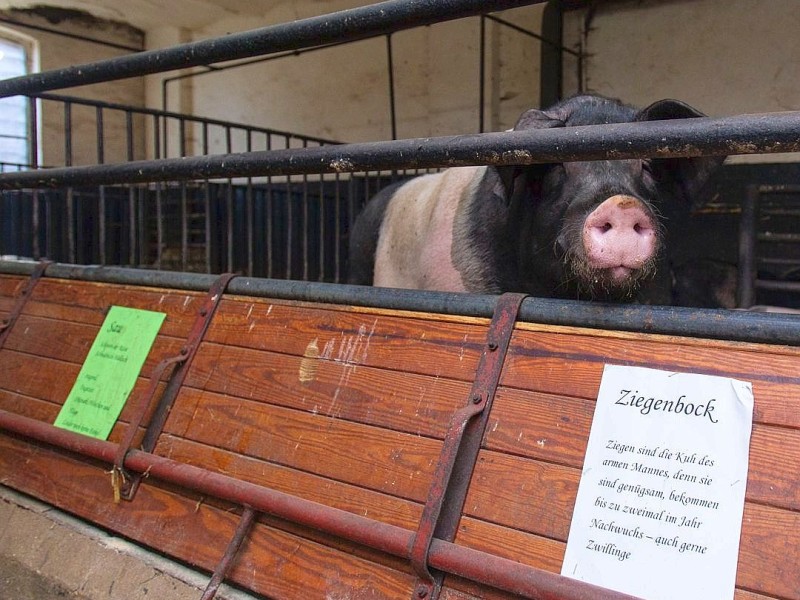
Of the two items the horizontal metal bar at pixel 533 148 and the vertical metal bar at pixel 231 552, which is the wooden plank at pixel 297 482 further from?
the horizontal metal bar at pixel 533 148

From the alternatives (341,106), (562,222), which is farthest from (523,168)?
(341,106)

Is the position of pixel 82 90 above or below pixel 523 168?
above

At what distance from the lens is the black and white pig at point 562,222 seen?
1503 millimetres

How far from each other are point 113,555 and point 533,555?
35.4 inches

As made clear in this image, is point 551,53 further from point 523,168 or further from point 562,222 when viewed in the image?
point 562,222

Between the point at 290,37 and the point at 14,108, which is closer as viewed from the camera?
the point at 290,37

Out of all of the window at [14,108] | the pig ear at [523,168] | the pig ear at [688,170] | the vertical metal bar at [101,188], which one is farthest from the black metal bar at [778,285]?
the window at [14,108]

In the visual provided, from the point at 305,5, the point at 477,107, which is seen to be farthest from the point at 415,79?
the point at 305,5

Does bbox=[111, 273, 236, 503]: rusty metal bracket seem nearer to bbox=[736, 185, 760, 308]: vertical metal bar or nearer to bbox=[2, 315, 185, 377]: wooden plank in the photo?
bbox=[2, 315, 185, 377]: wooden plank

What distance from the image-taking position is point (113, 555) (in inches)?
57.4

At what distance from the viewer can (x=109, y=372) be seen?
1.82 meters

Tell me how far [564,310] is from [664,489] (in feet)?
1.18

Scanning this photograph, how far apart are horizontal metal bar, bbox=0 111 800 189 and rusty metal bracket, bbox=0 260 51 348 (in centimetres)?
79

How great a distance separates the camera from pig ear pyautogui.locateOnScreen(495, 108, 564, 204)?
198 cm
